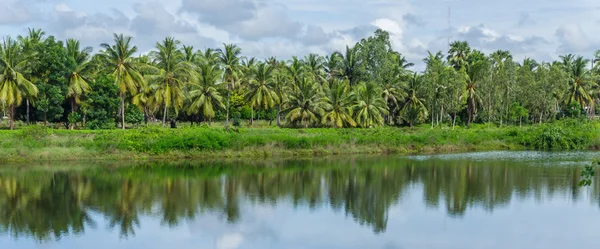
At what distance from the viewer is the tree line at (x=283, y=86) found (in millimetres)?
48750

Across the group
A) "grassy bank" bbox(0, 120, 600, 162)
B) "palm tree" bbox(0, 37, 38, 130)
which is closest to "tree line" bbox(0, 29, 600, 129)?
"palm tree" bbox(0, 37, 38, 130)

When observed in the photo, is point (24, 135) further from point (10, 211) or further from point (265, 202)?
point (265, 202)

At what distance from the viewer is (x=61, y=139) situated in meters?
39.5

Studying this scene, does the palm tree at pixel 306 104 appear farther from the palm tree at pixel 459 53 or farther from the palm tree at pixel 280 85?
the palm tree at pixel 459 53

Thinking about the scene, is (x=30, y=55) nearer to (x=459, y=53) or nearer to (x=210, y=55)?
(x=210, y=55)

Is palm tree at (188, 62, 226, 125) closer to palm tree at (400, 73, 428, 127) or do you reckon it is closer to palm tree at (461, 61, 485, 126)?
palm tree at (400, 73, 428, 127)

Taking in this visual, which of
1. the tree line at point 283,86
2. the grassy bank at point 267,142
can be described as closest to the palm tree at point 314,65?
the tree line at point 283,86

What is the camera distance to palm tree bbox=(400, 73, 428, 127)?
209 feet

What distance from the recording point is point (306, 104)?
5447 centimetres

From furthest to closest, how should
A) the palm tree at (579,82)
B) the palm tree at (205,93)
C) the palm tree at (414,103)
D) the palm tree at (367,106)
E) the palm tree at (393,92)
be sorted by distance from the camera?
the palm tree at (579,82) < the palm tree at (414,103) < the palm tree at (393,92) < the palm tree at (205,93) < the palm tree at (367,106)

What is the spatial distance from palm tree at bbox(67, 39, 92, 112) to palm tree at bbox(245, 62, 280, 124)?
15355 millimetres

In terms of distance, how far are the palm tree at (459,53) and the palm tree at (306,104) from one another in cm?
2479

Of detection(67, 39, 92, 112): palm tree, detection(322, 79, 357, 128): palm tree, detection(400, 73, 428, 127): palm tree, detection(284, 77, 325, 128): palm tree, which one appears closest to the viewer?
detection(67, 39, 92, 112): palm tree

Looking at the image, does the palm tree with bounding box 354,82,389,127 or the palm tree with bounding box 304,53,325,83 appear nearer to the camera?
the palm tree with bounding box 354,82,389,127
